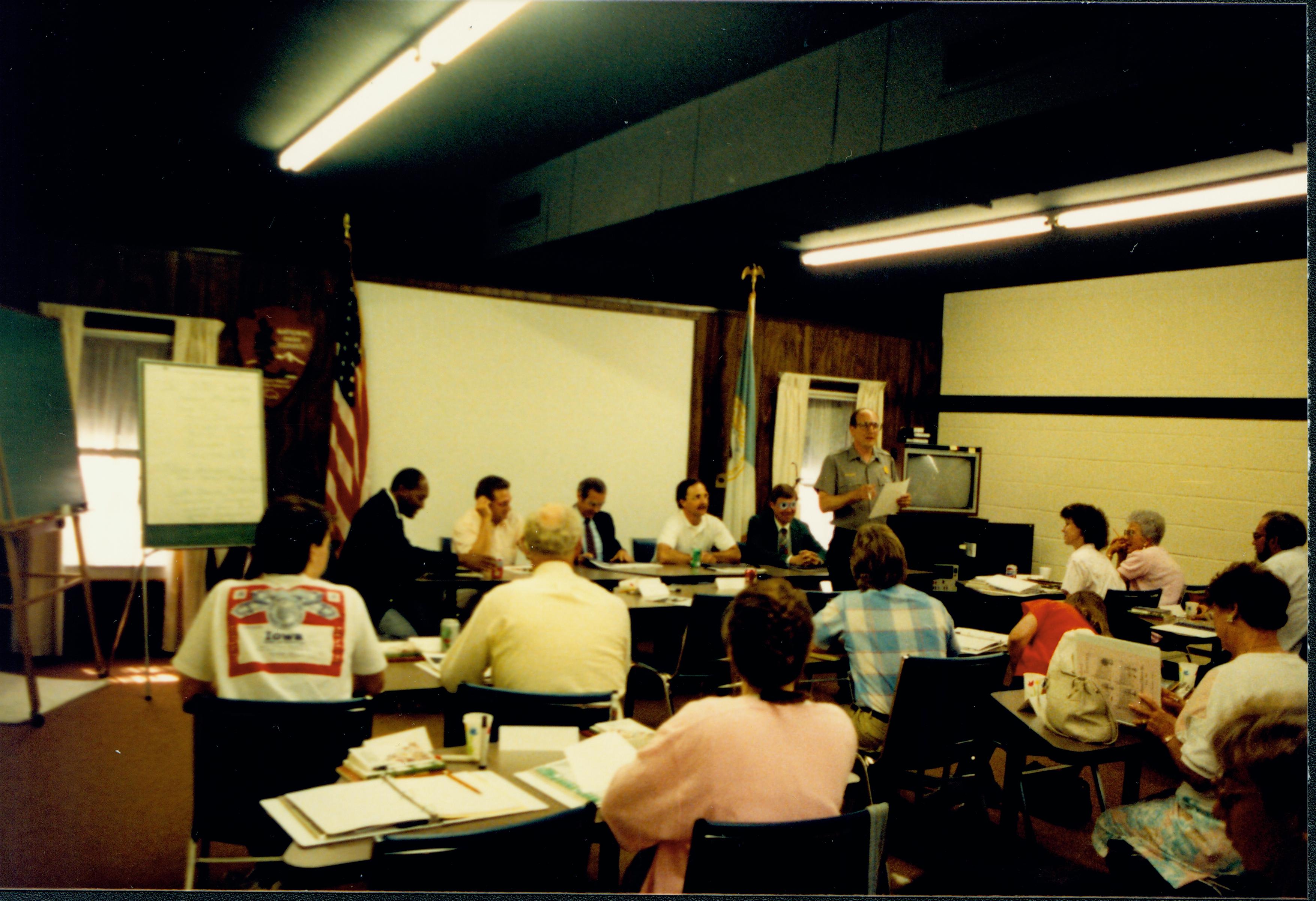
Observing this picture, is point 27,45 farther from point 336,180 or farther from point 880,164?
point 880,164

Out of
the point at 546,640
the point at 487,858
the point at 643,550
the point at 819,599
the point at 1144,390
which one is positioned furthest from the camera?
the point at 643,550

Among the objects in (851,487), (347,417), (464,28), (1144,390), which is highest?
(464,28)

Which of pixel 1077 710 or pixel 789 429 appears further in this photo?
→ pixel 789 429

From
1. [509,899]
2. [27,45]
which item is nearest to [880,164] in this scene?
[509,899]

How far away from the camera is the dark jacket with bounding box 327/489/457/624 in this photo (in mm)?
4758

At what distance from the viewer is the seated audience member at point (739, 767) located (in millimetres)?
1747

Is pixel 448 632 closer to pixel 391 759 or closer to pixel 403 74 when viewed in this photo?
pixel 391 759

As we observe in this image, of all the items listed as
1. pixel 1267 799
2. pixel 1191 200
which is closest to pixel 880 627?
pixel 1267 799

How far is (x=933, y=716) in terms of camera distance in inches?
128

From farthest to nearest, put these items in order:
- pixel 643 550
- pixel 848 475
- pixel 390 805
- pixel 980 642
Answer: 1. pixel 643 550
2. pixel 848 475
3. pixel 980 642
4. pixel 390 805

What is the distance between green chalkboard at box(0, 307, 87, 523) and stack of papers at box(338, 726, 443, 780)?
121 inches

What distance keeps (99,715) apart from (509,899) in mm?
4027

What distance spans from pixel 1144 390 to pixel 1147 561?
189 centimetres

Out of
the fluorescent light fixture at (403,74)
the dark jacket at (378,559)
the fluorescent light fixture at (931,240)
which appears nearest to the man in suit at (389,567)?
the dark jacket at (378,559)
